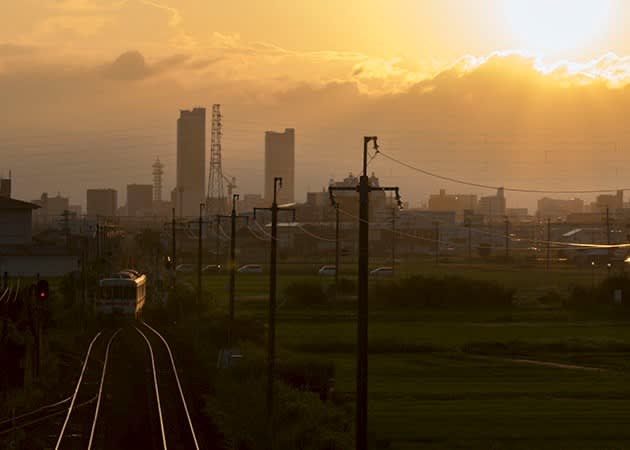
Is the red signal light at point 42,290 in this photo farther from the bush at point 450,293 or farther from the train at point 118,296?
the bush at point 450,293

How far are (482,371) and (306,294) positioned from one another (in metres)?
32.1

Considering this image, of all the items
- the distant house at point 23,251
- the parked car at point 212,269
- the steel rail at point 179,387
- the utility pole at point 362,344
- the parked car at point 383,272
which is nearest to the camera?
the utility pole at point 362,344

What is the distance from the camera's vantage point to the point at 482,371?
36719mm

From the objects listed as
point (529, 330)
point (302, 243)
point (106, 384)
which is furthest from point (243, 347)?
point (302, 243)

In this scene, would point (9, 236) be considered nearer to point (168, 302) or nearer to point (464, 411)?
point (168, 302)

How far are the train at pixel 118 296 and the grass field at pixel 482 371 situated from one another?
23.2 ft

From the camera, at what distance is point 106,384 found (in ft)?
107

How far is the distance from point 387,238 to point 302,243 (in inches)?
734

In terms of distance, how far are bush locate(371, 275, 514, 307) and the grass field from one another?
286cm

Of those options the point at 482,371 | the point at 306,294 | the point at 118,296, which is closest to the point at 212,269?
the point at 306,294

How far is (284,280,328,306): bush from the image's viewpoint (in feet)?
223

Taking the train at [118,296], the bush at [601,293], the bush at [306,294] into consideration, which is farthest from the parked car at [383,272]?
the train at [118,296]

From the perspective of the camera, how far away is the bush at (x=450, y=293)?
6812 cm

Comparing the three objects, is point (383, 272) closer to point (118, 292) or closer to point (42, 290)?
point (118, 292)
